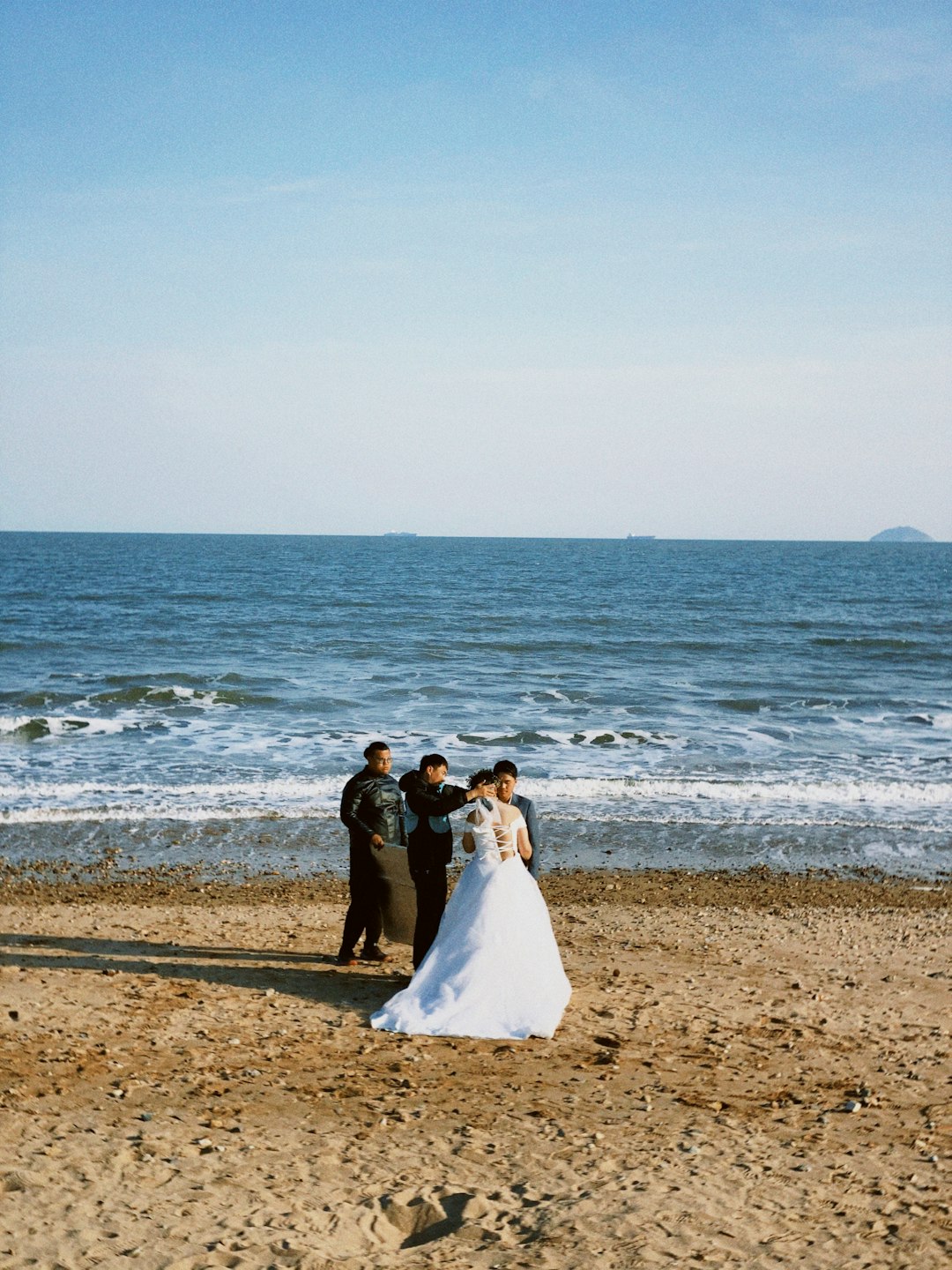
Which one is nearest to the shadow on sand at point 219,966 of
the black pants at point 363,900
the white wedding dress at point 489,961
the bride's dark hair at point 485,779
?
the black pants at point 363,900

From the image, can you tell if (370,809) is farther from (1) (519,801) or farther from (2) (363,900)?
(1) (519,801)

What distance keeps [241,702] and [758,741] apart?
12143 millimetres

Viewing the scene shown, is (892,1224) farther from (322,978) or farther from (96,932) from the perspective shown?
(96,932)

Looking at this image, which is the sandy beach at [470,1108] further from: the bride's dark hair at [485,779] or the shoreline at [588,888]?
the bride's dark hair at [485,779]

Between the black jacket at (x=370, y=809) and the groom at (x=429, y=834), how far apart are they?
40 centimetres

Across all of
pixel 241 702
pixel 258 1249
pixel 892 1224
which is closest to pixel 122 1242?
pixel 258 1249

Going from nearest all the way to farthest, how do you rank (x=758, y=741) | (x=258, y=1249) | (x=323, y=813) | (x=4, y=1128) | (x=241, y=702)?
(x=258, y=1249)
(x=4, y=1128)
(x=323, y=813)
(x=758, y=741)
(x=241, y=702)

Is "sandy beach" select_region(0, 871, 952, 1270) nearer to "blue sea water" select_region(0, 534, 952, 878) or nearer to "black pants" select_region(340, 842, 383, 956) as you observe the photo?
"black pants" select_region(340, 842, 383, 956)

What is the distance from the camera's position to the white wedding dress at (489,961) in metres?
8.71

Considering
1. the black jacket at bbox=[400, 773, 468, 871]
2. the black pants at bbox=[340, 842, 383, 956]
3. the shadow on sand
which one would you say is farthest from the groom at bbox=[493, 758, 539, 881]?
the shadow on sand

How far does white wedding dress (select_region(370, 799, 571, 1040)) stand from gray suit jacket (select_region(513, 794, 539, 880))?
9.4 inches

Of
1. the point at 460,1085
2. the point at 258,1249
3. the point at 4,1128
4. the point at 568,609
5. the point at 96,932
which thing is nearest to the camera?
the point at 258,1249

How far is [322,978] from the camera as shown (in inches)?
395

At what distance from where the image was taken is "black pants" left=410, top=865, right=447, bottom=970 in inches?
371
